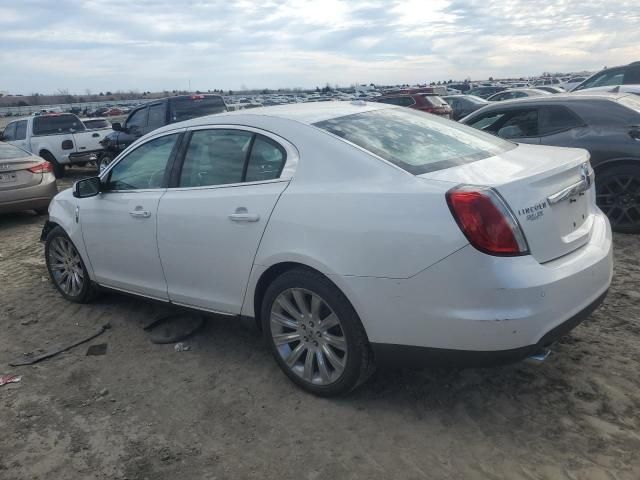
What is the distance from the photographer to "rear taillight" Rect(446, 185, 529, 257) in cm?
263

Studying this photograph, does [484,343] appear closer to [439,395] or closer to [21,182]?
[439,395]

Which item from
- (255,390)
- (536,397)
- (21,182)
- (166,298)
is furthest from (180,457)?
(21,182)

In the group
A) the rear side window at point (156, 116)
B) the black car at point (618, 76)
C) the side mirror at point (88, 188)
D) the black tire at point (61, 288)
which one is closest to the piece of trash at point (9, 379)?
the black tire at point (61, 288)

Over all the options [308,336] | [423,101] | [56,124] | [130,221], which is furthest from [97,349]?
[423,101]

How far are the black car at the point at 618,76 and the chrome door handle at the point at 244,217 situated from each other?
1192 cm

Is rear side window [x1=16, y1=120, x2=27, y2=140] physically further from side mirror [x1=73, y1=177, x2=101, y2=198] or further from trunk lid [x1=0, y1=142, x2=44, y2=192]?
side mirror [x1=73, y1=177, x2=101, y2=198]

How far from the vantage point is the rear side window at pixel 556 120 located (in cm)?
648

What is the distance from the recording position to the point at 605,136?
618cm

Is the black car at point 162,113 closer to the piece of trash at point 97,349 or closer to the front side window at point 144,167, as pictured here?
the front side window at point 144,167

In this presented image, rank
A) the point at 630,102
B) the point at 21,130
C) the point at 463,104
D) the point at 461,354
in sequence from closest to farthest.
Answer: the point at 461,354 → the point at 630,102 → the point at 21,130 → the point at 463,104

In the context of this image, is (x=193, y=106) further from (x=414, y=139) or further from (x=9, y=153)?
(x=414, y=139)

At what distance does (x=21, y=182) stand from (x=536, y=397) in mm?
8440

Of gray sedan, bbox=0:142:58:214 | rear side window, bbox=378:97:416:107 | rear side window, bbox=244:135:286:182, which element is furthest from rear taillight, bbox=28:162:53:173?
rear side window, bbox=378:97:416:107

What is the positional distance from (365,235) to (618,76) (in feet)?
43.1
